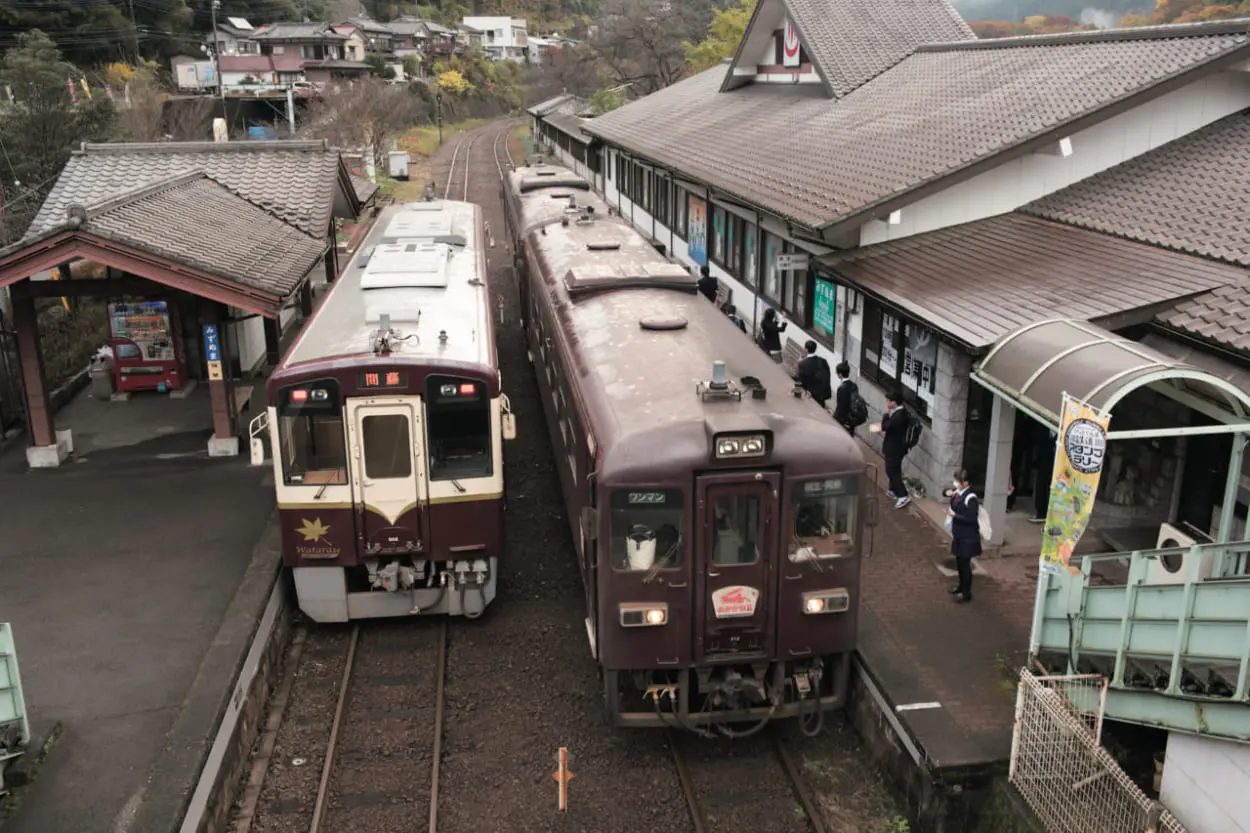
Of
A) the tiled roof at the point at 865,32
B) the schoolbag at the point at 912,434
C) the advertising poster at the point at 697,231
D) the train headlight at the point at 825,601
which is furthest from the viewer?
the advertising poster at the point at 697,231

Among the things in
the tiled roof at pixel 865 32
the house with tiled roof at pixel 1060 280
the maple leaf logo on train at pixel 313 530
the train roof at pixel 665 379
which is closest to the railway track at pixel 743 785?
the house with tiled roof at pixel 1060 280

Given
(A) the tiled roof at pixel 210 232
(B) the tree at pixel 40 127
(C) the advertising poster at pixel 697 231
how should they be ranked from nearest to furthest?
1. (A) the tiled roof at pixel 210 232
2. (C) the advertising poster at pixel 697 231
3. (B) the tree at pixel 40 127

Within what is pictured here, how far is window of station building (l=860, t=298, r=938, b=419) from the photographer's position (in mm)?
A: 10992

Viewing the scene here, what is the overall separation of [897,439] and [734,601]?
14.2 ft

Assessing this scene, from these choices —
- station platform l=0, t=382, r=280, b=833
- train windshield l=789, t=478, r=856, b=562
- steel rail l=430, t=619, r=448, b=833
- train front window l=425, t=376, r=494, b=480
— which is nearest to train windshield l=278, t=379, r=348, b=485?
train front window l=425, t=376, r=494, b=480

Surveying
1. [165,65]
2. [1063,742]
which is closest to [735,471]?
[1063,742]

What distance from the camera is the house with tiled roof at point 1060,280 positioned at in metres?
7.11

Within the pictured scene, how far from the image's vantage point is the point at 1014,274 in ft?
34.7

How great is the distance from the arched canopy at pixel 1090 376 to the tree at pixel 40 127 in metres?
23.2

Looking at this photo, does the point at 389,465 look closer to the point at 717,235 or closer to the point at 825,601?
the point at 825,601

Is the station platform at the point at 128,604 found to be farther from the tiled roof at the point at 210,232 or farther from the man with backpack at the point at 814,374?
the man with backpack at the point at 814,374

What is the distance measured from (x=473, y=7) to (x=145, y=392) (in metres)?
99.1

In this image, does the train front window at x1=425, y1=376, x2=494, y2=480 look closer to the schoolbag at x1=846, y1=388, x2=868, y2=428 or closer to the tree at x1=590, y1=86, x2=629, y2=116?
the schoolbag at x1=846, y1=388, x2=868, y2=428

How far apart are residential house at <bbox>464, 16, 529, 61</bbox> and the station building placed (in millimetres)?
84551
